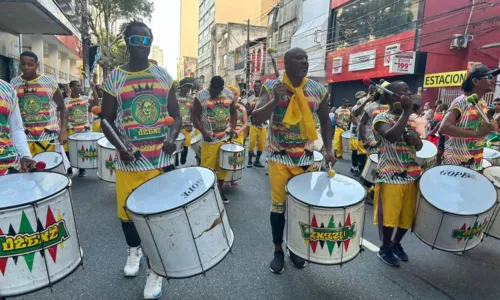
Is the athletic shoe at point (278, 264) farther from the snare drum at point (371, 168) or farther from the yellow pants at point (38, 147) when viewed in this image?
the yellow pants at point (38, 147)

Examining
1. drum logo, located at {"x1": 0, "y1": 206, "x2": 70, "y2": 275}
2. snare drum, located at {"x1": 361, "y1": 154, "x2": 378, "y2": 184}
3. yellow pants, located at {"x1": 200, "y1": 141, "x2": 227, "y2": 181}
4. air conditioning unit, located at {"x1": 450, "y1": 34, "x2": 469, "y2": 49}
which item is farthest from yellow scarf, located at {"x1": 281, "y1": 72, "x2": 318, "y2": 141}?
air conditioning unit, located at {"x1": 450, "y1": 34, "x2": 469, "y2": 49}

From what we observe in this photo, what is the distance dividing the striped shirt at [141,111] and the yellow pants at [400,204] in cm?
210

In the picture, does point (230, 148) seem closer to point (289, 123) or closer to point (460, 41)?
point (289, 123)

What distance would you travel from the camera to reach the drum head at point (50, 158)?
4.11 meters

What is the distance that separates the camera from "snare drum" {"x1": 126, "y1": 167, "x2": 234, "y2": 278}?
85.5 inches

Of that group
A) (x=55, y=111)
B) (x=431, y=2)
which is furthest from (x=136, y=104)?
(x=431, y=2)

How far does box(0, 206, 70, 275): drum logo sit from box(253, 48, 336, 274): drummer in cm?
167

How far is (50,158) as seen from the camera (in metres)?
4.20

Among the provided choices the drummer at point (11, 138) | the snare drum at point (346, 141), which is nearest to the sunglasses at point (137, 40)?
the drummer at point (11, 138)

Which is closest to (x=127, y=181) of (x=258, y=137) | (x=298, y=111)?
Result: (x=298, y=111)

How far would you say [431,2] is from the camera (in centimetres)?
1560

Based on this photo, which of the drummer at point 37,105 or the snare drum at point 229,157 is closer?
the drummer at point 37,105

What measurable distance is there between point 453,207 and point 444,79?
44.3 feet

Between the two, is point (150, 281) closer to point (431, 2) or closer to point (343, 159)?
point (343, 159)
